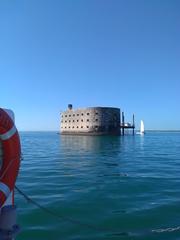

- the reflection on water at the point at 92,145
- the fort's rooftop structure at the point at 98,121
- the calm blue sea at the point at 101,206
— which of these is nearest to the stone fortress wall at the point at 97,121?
the fort's rooftop structure at the point at 98,121

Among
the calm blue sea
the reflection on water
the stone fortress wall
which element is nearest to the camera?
the calm blue sea

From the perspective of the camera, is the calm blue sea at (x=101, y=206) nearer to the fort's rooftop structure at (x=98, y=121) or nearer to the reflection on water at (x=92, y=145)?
the reflection on water at (x=92, y=145)

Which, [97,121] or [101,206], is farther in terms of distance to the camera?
[97,121]

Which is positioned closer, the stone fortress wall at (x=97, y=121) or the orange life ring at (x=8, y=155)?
the orange life ring at (x=8, y=155)

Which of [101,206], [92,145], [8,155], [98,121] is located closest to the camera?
[8,155]

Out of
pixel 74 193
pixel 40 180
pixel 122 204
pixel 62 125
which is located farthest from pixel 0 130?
pixel 62 125

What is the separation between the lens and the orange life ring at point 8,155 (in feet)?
11.5

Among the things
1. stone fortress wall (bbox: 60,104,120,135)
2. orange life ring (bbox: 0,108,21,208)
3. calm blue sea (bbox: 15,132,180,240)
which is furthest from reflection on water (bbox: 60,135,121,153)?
orange life ring (bbox: 0,108,21,208)

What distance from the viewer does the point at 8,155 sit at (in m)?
3.62

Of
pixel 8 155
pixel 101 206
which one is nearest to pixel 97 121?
pixel 101 206

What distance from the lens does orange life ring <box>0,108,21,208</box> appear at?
138 inches

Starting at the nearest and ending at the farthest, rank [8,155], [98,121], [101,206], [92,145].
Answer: [8,155], [101,206], [92,145], [98,121]

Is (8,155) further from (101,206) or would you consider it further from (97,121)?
(97,121)

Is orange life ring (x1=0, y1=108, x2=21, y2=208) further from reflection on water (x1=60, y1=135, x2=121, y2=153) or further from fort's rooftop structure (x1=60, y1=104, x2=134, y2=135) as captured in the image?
fort's rooftop structure (x1=60, y1=104, x2=134, y2=135)
